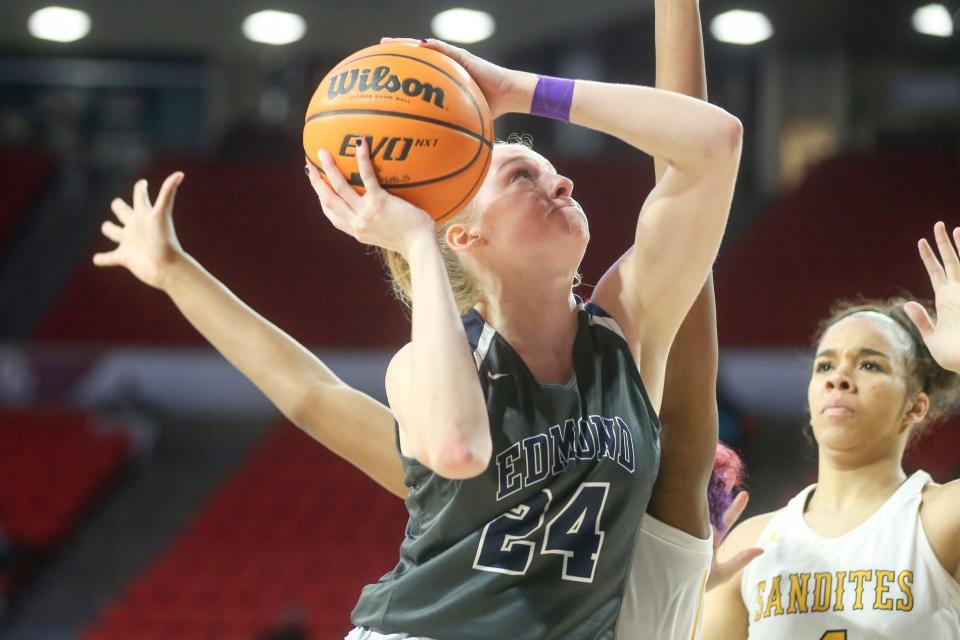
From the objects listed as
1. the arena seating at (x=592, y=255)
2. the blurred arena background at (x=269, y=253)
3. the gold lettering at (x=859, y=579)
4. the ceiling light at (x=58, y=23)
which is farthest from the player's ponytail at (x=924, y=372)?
the ceiling light at (x=58, y=23)

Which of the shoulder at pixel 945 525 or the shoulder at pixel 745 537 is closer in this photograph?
the shoulder at pixel 945 525

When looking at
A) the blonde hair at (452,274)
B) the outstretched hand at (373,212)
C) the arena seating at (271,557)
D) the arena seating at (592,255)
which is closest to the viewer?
the outstretched hand at (373,212)

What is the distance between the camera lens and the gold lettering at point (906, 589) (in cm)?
254

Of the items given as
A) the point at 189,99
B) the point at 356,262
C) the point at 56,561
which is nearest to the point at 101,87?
the point at 189,99

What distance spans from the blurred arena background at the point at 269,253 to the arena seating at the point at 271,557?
1.0 inches

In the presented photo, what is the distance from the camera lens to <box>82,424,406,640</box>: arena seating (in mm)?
8516

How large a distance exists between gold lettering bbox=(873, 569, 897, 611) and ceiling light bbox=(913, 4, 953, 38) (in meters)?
10.6

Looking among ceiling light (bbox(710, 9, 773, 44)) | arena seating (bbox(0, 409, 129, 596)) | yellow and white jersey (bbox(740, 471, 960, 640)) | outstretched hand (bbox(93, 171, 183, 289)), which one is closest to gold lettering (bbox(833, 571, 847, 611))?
yellow and white jersey (bbox(740, 471, 960, 640))

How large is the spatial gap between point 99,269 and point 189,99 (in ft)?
12.2

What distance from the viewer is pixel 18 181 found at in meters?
14.3

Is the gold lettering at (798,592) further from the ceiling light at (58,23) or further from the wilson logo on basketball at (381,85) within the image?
the ceiling light at (58,23)

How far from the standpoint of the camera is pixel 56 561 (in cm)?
1014

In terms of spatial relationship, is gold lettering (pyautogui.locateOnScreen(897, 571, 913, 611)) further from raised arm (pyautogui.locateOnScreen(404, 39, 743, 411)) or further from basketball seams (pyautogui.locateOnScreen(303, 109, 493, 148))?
basketball seams (pyautogui.locateOnScreen(303, 109, 493, 148))

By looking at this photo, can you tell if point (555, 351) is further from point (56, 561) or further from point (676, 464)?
point (56, 561)
